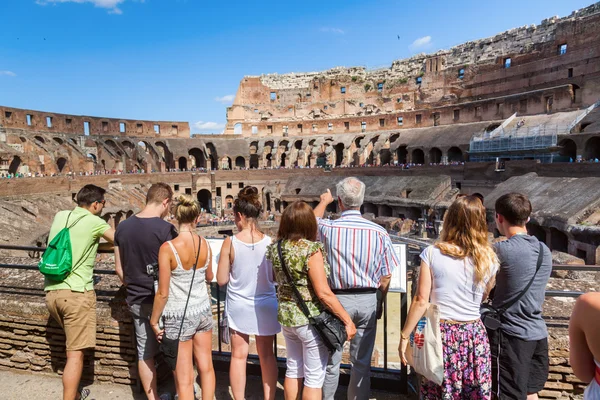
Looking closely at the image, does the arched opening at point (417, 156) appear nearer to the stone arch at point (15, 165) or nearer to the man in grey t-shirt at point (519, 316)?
the man in grey t-shirt at point (519, 316)

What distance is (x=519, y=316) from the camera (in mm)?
2891

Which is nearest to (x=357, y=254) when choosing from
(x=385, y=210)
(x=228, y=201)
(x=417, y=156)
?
(x=385, y=210)

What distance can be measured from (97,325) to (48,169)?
33828 mm

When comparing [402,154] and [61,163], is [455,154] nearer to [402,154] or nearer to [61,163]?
[402,154]

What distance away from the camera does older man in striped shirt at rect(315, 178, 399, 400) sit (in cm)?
318

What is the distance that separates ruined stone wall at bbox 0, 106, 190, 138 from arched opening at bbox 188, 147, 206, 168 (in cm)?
200

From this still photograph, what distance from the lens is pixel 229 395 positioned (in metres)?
3.88

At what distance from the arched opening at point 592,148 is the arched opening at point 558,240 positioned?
9.55 meters

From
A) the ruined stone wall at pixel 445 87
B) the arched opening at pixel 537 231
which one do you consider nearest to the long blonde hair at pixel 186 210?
the arched opening at pixel 537 231

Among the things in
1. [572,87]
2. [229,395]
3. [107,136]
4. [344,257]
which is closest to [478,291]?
[344,257]

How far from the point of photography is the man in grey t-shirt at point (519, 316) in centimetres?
287

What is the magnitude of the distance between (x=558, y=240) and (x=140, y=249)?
1774 cm

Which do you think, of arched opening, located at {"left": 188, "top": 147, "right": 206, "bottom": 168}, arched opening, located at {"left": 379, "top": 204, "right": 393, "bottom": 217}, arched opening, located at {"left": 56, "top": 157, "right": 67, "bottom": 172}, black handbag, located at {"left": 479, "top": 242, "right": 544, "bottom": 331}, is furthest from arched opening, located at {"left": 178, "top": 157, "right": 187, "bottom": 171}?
black handbag, located at {"left": 479, "top": 242, "right": 544, "bottom": 331}

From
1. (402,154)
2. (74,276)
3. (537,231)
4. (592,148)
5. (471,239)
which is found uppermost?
(402,154)
